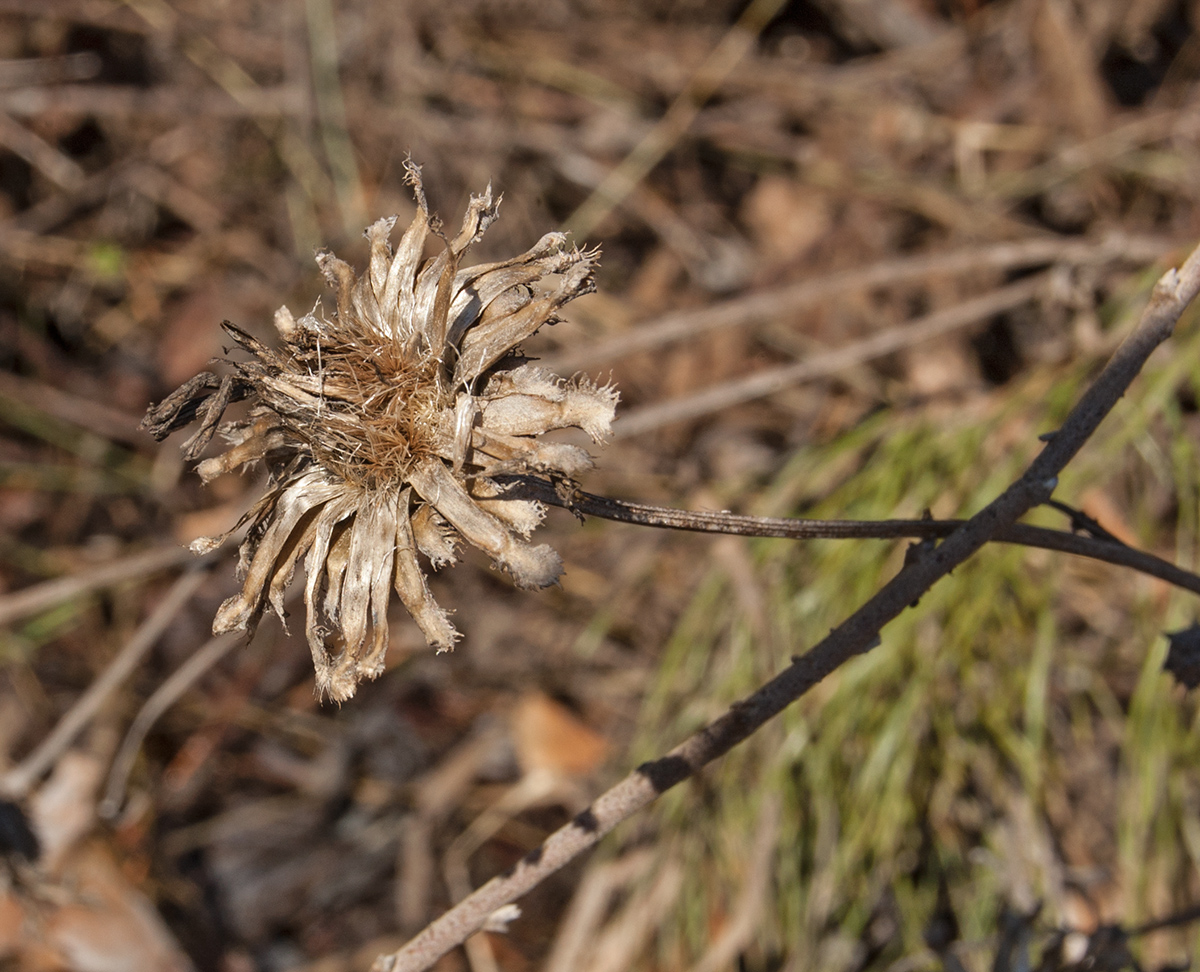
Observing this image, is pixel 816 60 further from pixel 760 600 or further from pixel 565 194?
pixel 760 600

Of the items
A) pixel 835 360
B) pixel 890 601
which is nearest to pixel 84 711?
pixel 890 601

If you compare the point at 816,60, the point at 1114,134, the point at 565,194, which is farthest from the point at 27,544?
the point at 1114,134

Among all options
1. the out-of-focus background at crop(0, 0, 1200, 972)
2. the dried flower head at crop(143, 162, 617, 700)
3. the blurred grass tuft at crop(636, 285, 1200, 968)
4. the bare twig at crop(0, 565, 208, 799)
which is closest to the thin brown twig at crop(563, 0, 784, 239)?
the out-of-focus background at crop(0, 0, 1200, 972)

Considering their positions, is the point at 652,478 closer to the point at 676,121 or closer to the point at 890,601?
the point at 676,121

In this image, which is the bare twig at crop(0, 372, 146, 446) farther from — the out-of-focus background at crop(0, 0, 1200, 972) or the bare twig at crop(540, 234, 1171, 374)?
the bare twig at crop(540, 234, 1171, 374)

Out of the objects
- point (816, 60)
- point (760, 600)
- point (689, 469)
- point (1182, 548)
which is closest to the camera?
point (1182, 548)

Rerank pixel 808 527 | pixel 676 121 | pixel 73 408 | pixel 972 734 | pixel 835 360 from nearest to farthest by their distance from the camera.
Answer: pixel 808 527, pixel 972 734, pixel 835 360, pixel 676 121, pixel 73 408

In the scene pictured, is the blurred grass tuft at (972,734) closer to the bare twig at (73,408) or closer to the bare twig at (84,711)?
the bare twig at (84,711)
